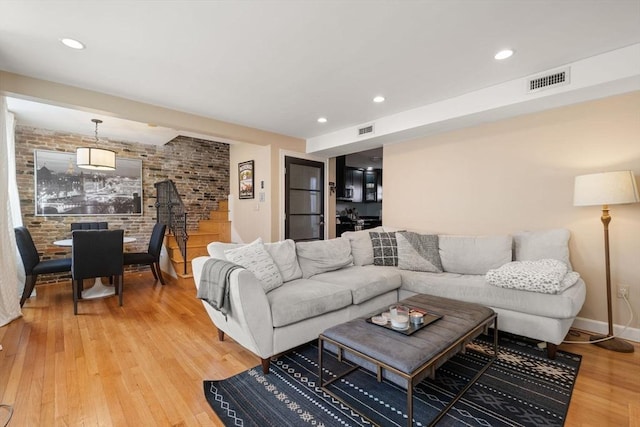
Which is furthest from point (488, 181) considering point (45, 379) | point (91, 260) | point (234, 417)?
point (91, 260)

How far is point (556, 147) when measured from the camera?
2.99 m

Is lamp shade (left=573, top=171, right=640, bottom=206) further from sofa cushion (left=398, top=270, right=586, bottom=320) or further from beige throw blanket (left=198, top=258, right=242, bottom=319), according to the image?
beige throw blanket (left=198, top=258, right=242, bottom=319)

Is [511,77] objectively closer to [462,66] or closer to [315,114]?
[462,66]

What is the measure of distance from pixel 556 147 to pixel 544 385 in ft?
7.76

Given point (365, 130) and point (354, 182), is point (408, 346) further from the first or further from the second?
point (354, 182)

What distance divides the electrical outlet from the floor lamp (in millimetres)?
258

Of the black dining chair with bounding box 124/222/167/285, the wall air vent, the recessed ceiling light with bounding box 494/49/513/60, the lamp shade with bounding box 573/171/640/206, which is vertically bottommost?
the black dining chair with bounding box 124/222/167/285

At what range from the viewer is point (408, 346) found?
159 cm

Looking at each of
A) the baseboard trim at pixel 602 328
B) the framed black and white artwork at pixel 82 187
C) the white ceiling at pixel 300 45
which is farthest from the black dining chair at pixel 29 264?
the baseboard trim at pixel 602 328

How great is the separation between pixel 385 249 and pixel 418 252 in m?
0.43

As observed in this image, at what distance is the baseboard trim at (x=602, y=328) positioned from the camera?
8.48 feet

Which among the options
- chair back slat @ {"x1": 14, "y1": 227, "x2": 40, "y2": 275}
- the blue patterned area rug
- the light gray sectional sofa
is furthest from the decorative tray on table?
chair back slat @ {"x1": 14, "y1": 227, "x2": 40, "y2": 275}

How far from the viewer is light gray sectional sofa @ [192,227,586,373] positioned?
2133 mm

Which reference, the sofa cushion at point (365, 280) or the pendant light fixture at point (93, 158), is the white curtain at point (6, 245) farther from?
the sofa cushion at point (365, 280)
